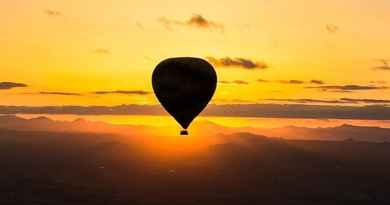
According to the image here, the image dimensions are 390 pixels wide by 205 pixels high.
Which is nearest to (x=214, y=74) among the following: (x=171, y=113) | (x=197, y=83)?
(x=197, y=83)

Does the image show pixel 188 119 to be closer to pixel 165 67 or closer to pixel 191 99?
pixel 191 99

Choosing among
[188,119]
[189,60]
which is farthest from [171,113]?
[189,60]

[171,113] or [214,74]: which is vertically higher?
[214,74]

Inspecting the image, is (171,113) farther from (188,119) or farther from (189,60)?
(189,60)

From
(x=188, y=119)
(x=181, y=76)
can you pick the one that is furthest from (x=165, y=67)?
(x=188, y=119)

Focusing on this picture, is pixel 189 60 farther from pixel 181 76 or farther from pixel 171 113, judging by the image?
pixel 171 113

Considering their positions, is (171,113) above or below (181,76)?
below
